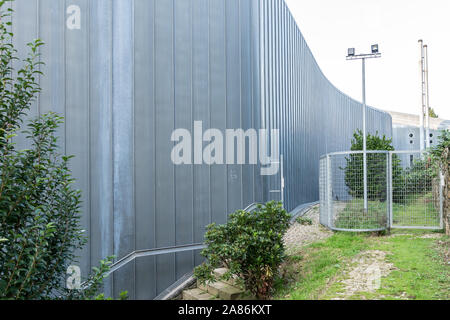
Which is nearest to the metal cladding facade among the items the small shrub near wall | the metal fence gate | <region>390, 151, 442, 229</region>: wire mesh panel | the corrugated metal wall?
the corrugated metal wall

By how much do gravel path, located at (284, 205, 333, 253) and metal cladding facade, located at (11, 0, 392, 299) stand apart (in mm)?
1158

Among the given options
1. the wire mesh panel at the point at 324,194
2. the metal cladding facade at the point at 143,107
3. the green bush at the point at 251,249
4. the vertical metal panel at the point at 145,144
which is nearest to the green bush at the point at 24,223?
the green bush at the point at 251,249

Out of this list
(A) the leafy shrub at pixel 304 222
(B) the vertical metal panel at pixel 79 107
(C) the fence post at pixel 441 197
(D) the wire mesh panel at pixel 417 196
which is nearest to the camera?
(B) the vertical metal panel at pixel 79 107

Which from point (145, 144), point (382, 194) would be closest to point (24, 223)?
point (145, 144)

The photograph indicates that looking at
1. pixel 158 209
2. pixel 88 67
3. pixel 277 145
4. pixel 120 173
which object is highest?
pixel 88 67

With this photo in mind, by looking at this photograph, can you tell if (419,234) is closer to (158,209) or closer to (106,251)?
(158,209)

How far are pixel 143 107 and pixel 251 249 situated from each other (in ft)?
8.83

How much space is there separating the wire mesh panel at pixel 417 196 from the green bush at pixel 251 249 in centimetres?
319

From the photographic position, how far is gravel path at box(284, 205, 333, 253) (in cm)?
615

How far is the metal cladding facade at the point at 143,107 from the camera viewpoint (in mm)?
4594

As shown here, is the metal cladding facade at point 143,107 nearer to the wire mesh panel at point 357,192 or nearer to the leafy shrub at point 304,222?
the wire mesh panel at point 357,192

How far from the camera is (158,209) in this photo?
5113mm
